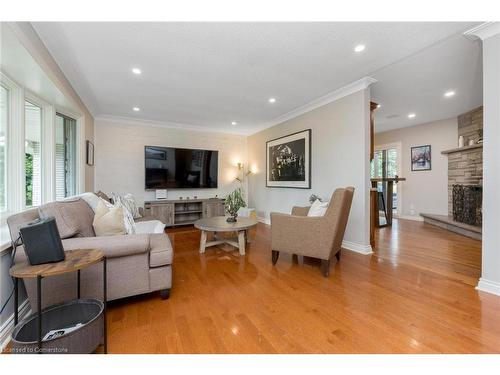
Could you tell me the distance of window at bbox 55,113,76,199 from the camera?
10.2 ft

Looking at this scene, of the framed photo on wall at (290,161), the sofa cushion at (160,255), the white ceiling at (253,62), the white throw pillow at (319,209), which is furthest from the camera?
the framed photo on wall at (290,161)

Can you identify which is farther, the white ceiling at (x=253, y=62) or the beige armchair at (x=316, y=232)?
the beige armchair at (x=316, y=232)

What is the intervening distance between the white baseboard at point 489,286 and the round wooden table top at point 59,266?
3.11 m

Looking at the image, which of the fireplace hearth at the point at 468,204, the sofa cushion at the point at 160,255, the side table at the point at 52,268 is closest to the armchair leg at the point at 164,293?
the sofa cushion at the point at 160,255

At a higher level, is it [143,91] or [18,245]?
[143,91]

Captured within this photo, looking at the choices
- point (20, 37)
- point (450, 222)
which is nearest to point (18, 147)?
point (20, 37)

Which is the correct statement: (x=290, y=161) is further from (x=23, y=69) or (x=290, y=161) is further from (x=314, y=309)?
(x=23, y=69)

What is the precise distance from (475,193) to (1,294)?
6453 mm

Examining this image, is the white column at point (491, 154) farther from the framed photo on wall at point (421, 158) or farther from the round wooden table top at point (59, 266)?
the framed photo on wall at point (421, 158)

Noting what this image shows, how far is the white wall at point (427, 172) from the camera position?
16.9 ft

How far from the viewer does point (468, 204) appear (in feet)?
14.2

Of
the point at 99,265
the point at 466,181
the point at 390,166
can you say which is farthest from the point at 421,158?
the point at 99,265
